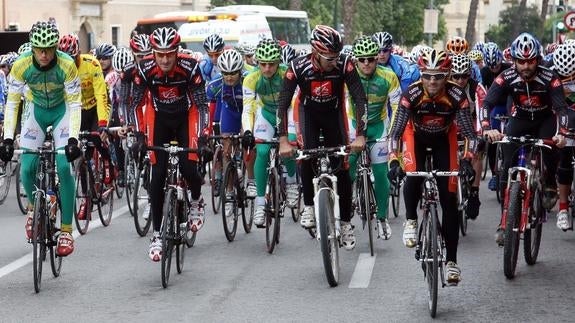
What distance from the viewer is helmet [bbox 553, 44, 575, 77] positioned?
513 inches

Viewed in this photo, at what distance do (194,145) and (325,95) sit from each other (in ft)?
3.73

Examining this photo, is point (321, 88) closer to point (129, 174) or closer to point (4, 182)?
point (129, 174)

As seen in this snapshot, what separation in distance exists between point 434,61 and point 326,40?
1.22 m

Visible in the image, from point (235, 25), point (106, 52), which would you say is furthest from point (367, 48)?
point (235, 25)

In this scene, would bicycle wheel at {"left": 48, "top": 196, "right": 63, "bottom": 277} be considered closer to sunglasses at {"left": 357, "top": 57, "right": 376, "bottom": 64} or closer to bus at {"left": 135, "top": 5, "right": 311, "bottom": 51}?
sunglasses at {"left": 357, "top": 57, "right": 376, "bottom": 64}

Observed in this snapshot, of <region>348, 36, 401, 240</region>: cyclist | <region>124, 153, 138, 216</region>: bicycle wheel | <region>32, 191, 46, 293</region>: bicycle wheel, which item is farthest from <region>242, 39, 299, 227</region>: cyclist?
<region>32, 191, 46, 293</region>: bicycle wheel

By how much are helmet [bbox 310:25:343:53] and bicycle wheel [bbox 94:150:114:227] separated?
4.26 metres

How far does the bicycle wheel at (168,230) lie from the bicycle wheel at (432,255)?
6.86 ft

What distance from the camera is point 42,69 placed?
11305 millimetres

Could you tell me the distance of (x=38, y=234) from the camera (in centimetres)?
1066

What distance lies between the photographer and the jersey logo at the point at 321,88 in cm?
1131

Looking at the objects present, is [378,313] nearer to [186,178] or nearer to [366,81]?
[186,178]

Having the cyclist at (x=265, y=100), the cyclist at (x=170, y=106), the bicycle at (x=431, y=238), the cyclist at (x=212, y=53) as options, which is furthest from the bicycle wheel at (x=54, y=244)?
the cyclist at (x=212, y=53)

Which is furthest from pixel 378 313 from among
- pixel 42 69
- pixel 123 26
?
pixel 123 26
